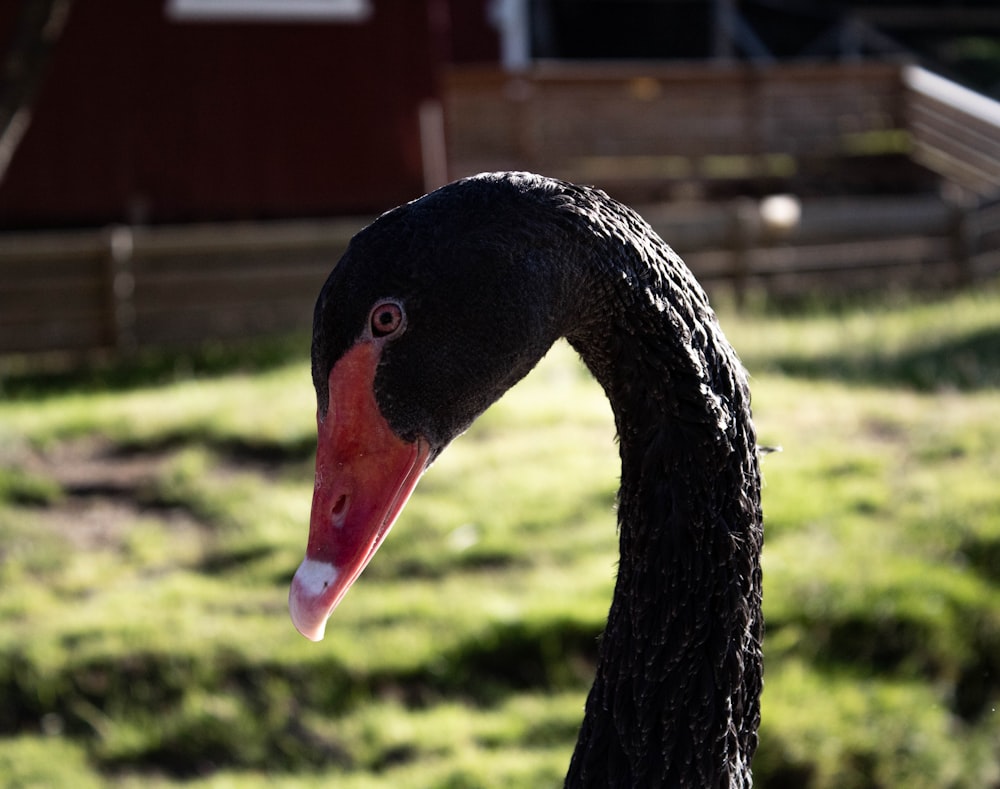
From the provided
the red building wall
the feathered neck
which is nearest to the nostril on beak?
the feathered neck

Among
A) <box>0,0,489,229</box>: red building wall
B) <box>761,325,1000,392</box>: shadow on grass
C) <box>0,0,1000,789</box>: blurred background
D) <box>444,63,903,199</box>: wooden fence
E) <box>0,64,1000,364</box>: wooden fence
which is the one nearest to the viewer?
<box>0,0,1000,789</box>: blurred background

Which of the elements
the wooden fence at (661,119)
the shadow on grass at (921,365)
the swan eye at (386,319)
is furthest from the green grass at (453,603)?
the wooden fence at (661,119)

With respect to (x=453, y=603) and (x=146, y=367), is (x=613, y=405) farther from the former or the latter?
(x=146, y=367)

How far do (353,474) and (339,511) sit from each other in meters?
0.06

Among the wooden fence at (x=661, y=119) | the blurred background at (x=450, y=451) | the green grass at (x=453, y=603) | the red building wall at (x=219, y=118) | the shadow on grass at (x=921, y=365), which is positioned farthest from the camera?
the wooden fence at (x=661, y=119)

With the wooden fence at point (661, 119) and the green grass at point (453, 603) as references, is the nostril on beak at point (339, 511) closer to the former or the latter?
the green grass at point (453, 603)

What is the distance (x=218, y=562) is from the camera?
4.77 metres

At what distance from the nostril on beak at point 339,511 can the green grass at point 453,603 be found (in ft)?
6.55

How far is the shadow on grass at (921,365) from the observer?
21.5 ft

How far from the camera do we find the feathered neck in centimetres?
186

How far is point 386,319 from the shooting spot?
1681mm

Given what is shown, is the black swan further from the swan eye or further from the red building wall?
the red building wall

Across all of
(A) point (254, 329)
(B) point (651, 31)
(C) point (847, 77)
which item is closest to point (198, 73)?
(A) point (254, 329)

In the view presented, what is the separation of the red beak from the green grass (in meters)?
1.99
